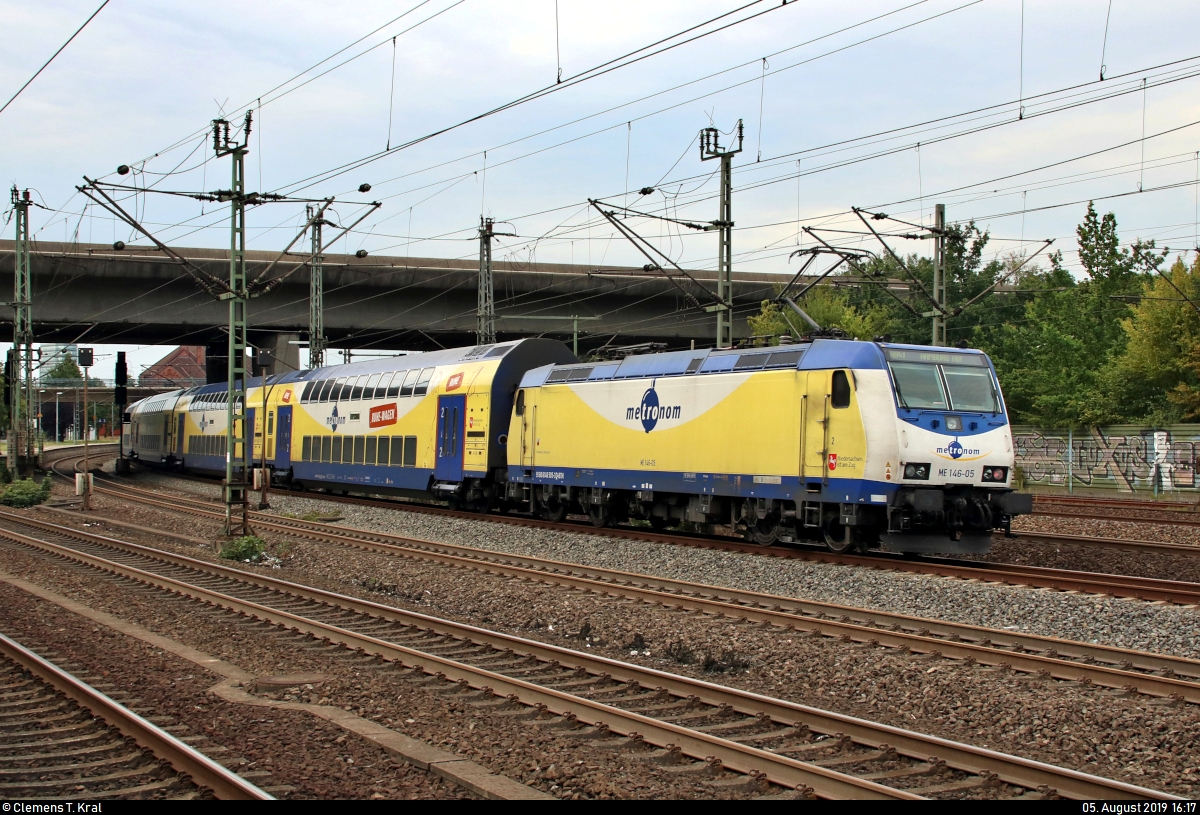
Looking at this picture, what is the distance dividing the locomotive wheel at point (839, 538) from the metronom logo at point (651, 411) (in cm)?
398

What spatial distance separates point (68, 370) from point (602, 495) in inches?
6388

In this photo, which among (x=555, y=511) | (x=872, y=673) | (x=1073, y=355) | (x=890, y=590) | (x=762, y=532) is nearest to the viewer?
(x=872, y=673)

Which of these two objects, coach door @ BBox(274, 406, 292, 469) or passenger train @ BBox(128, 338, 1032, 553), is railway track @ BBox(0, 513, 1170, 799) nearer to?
passenger train @ BBox(128, 338, 1032, 553)

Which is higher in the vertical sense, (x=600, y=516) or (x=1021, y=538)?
(x=600, y=516)

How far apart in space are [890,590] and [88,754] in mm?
9974

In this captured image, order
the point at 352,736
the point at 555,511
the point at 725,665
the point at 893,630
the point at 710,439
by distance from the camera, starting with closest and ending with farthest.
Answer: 1. the point at 352,736
2. the point at 725,665
3. the point at 893,630
4. the point at 710,439
5. the point at 555,511

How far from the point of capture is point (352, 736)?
7.66 meters

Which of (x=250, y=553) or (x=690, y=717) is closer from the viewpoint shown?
(x=690, y=717)

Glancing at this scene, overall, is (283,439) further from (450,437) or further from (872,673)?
(872,673)

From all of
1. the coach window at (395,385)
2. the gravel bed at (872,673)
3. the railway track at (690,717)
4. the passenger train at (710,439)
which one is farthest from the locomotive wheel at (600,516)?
the railway track at (690,717)

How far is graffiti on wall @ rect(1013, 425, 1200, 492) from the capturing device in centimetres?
3462

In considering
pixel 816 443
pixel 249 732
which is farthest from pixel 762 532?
pixel 249 732

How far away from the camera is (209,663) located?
1027cm

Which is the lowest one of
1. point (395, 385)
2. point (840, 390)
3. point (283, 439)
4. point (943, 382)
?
point (283, 439)
